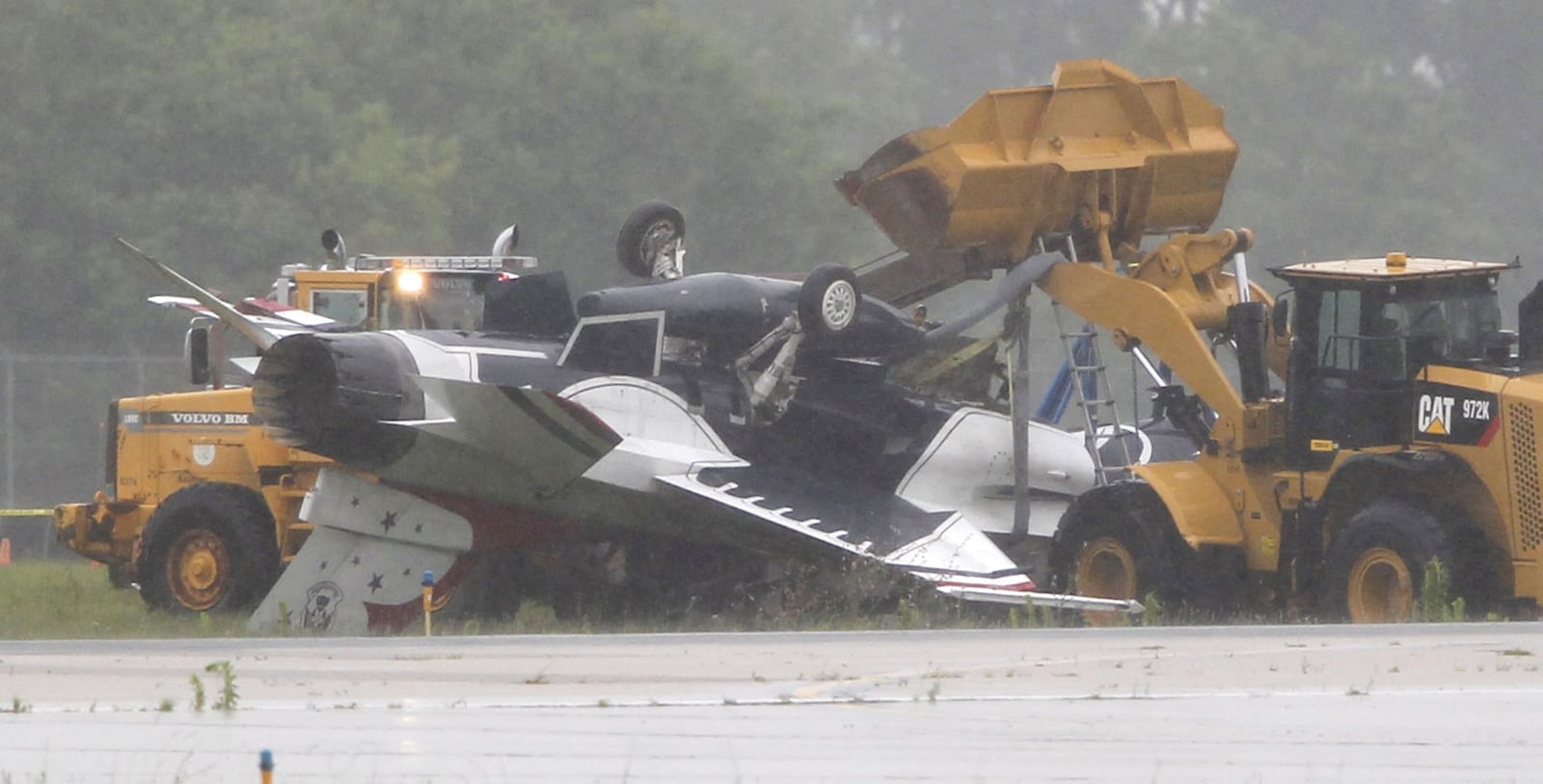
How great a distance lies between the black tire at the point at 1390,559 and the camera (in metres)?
15.2

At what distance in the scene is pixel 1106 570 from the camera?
1766 centimetres

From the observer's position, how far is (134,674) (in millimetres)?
11930

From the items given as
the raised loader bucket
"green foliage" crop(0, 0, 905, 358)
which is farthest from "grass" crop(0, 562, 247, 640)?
"green foliage" crop(0, 0, 905, 358)

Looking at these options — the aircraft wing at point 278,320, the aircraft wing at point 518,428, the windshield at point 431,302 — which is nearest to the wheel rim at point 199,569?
the aircraft wing at point 278,320

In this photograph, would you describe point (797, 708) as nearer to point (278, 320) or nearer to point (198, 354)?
point (278, 320)

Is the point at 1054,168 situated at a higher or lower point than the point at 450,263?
higher

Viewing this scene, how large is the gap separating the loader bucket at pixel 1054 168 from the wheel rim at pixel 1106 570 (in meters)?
A: 2.58

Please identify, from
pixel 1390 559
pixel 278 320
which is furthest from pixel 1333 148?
pixel 1390 559

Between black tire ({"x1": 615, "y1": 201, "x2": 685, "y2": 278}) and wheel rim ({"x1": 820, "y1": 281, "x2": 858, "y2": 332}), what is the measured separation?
213 cm

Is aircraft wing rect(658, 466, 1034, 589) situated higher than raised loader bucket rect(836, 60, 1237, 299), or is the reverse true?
raised loader bucket rect(836, 60, 1237, 299)

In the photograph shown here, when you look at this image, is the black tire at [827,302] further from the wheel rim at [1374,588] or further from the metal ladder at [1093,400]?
the wheel rim at [1374,588]

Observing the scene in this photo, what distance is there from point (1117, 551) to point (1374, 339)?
2.47 metres

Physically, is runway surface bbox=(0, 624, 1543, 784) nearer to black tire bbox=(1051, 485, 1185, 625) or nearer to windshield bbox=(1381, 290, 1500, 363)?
windshield bbox=(1381, 290, 1500, 363)

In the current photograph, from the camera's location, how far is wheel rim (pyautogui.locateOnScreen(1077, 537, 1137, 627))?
57.0 ft
